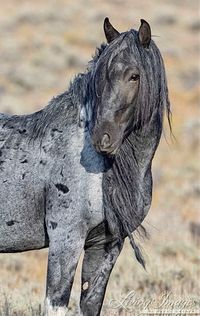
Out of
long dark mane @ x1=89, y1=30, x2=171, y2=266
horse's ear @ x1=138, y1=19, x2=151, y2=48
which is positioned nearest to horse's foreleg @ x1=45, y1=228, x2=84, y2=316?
long dark mane @ x1=89, y1=30, x2=171, y2=266

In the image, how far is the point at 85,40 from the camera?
101 feet

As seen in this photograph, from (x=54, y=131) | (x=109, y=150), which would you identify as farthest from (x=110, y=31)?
(x=109, y=150)

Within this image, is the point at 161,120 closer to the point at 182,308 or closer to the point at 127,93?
the point at 127,93

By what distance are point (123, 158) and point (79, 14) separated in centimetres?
3288

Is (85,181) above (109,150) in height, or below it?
below


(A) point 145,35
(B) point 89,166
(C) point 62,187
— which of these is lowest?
(C) point 62,187

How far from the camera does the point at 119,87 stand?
444 cm

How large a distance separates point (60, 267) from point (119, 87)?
1102mm

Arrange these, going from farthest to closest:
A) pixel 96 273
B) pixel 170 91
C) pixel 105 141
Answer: pixel 170 91
pixel 96 273
pixel 105 141

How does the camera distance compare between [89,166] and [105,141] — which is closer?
[105,141]

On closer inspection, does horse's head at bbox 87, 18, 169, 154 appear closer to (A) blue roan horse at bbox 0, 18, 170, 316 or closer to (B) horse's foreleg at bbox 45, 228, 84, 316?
(A) blue roan horse at bbox 0, 18, 170, 316

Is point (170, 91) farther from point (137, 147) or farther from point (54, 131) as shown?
point (54, 131)

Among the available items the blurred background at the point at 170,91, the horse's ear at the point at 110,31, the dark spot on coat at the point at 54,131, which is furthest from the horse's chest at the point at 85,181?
the blurred background at the point at 170,91

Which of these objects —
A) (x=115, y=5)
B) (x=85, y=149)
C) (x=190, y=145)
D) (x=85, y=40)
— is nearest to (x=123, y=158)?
(x=85, y=149)
